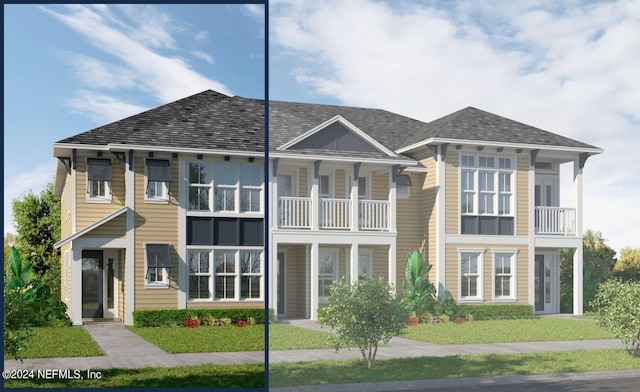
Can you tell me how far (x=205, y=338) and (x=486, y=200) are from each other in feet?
20.0

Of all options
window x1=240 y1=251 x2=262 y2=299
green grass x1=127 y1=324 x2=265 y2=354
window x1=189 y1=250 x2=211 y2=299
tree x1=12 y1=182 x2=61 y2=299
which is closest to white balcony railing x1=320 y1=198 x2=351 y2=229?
green grass x1=127 y1=324 x2=265 y2=354

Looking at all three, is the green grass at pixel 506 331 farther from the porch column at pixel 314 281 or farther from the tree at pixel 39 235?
the tree at pixel 39 235

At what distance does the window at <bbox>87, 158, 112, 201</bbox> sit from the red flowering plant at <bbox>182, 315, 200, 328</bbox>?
3136 mm

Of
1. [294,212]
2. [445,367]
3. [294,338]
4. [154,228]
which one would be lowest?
[445,367]

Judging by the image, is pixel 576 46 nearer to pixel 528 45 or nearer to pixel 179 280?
pixel 528 45

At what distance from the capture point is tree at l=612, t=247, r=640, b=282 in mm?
11430

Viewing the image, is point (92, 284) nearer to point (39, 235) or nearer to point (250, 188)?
point (39, 235)

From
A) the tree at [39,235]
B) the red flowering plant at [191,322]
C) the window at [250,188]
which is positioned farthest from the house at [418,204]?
the tree at [39,235]

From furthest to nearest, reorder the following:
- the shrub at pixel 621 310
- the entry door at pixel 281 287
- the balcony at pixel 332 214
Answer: the entry door at pixel 281 287 → the balcony at pixel 332 214 → the shrub at pixel 621 310

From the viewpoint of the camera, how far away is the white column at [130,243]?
1756 cm

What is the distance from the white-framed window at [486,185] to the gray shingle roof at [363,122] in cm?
101

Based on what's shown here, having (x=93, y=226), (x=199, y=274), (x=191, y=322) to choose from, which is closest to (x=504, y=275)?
(x=191, y=322)

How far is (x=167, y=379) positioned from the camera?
1002cm

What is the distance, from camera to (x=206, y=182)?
1803 centimetres
